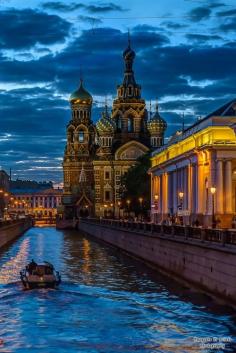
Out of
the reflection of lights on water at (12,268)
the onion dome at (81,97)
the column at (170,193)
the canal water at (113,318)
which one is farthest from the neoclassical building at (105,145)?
the canal water at (113,318)

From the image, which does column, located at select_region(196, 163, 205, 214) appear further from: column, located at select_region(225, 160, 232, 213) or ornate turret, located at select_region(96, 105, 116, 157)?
ornate turret, located at select_region(96, 105, 116, 157)

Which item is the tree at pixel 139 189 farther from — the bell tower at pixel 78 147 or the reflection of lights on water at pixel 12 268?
the bell tower at pixel 78 147

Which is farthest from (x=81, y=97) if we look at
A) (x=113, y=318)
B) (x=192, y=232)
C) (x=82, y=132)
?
(x=113, y=318)

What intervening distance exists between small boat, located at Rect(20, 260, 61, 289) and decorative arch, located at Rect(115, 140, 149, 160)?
127288mm

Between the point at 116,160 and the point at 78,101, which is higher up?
the point at 78,101

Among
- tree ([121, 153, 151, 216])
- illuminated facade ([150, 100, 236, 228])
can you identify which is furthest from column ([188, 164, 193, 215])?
tree ([121, 153, 151, 216])

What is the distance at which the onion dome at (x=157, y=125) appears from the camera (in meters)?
174

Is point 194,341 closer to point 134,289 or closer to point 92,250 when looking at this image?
point 134,289

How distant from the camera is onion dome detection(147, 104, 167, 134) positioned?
174m

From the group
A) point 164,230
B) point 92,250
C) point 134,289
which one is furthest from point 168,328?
point 92,250

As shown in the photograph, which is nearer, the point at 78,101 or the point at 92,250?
the point at 92,250

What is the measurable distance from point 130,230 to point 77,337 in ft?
138

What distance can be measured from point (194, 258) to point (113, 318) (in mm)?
9169

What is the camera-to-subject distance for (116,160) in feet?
560
